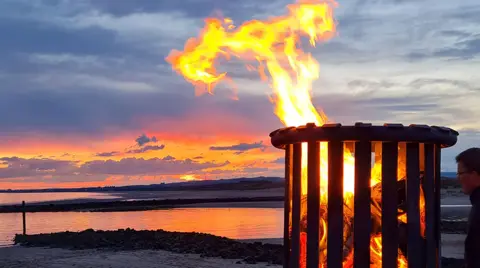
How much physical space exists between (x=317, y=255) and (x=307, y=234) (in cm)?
19

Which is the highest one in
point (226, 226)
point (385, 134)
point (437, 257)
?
point (385, 134)

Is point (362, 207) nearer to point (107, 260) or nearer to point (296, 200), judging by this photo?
point (296, 200)

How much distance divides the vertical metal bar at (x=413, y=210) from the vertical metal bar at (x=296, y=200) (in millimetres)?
913

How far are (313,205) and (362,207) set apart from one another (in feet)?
1.35

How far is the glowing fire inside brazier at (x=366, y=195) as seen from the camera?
5.15m

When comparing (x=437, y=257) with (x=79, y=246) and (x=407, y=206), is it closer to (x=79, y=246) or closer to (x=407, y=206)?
(x=407, y=206)

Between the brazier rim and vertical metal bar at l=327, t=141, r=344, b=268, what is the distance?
120 mm

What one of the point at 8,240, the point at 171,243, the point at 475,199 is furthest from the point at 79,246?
the point at 475,199

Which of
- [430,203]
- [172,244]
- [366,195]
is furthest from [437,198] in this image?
[172,244]

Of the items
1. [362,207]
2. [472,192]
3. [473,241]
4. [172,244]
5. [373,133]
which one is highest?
[373,133]

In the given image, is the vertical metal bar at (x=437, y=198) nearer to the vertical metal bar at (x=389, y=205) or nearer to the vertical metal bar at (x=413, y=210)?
the vertical metal bar at (x=413, y=210)

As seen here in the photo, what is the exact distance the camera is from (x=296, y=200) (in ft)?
18.2

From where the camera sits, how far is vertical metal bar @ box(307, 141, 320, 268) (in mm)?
5316

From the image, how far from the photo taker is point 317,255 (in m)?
5.34
